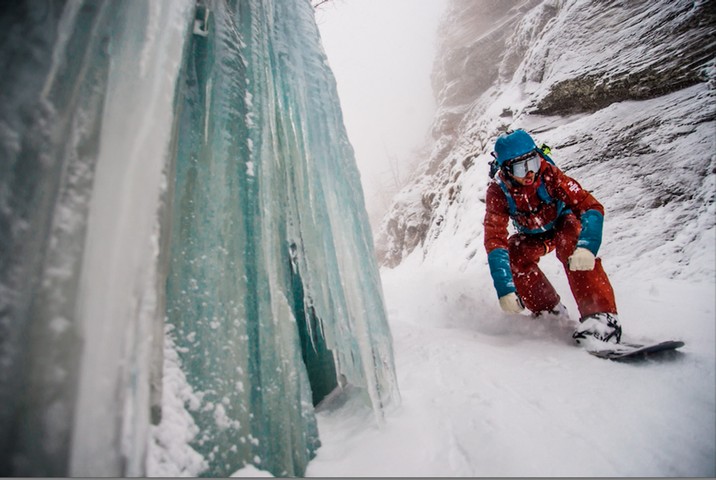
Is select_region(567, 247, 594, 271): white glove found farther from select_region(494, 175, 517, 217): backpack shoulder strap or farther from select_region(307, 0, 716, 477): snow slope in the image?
select_region(494, 175, 517, 217): backpack shoulder strap

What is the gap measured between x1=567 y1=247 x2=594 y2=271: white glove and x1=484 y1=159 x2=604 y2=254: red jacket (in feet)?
1.27

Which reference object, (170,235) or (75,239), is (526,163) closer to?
(170,235)

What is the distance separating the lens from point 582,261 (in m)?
1.98

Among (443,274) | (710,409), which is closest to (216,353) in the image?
(710,409)

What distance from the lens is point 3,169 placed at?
0.73 metres

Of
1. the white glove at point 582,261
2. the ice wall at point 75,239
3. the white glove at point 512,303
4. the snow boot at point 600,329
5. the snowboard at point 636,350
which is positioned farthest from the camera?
the white glove at point 512,303

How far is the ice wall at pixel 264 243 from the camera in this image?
121 centimetres

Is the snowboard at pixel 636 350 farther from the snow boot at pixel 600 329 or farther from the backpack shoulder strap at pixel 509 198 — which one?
the backpack shoulder strap at pixel 509 198

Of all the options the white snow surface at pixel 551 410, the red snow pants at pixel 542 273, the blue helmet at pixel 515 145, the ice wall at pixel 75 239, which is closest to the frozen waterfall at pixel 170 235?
the ice wall at pixel 75 239

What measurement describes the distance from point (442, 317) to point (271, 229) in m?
3.00

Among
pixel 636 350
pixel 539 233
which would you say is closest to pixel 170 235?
pixel 636 350

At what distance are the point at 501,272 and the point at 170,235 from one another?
219 centimetres

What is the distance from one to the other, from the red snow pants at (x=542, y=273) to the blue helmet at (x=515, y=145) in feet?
2.16

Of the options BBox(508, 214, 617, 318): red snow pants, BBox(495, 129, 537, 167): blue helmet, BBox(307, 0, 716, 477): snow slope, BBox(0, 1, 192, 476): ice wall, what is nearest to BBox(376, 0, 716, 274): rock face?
BBox(307, 0, 716, 477): snow slope
